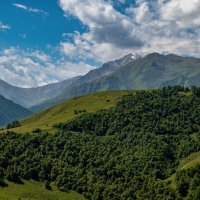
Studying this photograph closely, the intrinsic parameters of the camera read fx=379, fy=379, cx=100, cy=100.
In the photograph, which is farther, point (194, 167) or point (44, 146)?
point (44, 146)

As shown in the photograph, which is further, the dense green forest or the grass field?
the dense green forest

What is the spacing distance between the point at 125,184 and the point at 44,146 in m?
55.2

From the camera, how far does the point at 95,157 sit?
189000 mm

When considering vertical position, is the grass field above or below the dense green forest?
below

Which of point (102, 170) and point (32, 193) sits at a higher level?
point (102, 170)

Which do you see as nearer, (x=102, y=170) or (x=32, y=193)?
(x=32, y=193)

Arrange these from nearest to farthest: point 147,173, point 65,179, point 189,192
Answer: point 189,192 < point 65,179 < point 147,173

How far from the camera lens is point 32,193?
145375mm

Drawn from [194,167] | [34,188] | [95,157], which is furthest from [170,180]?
[34,188]

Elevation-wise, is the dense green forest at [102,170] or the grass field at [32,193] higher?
the dense green forest at [102,170]

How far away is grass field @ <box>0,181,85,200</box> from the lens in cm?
13850

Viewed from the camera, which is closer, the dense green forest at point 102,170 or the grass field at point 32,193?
the grass field at point 32,193

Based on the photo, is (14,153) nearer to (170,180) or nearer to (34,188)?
(34,188)

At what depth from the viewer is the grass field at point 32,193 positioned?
454 ft
